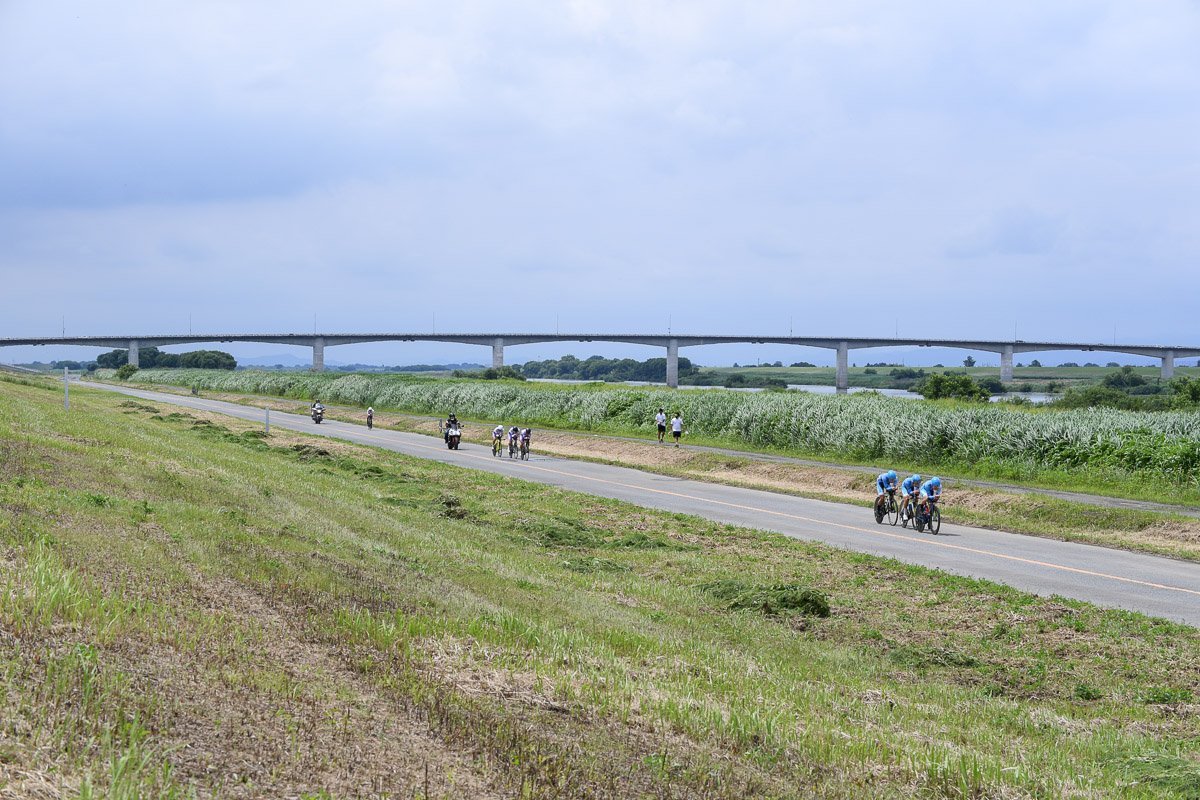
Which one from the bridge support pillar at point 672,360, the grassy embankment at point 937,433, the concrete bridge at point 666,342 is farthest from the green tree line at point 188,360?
the grassy embankment at point 937,433

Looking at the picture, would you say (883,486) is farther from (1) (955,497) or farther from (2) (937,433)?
(2) (937,433)

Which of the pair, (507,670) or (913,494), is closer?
(507,670)

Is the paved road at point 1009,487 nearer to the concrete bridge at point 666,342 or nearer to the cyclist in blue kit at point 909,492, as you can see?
the cyclist in blue kit at point 909,492

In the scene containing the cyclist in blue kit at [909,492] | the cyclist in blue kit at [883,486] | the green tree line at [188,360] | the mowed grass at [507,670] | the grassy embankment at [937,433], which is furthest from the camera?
the green tree line at [188,360]

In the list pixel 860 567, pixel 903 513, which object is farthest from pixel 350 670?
pixel 903 513

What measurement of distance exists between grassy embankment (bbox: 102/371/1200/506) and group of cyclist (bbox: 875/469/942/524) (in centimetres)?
736

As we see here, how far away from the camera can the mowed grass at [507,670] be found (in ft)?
15.3

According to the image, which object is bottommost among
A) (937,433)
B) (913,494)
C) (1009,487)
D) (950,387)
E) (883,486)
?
(1009,487)

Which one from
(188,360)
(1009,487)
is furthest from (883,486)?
(188,360)

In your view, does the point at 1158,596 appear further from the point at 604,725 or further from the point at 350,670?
the point at 350,670


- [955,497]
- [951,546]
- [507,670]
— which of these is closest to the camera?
[507,670]

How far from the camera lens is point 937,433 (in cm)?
3247

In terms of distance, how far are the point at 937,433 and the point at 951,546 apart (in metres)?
15.0

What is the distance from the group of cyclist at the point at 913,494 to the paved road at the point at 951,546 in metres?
0.57
